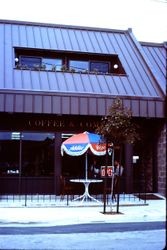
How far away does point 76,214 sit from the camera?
1316 centimetres

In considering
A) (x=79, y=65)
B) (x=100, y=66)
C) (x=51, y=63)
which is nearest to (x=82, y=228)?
(x=51, y=63)

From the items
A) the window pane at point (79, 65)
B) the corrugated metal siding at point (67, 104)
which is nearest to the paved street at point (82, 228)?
the corrugated metal siding at point (67, 104)

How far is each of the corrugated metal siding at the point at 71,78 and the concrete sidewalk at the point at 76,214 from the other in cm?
425

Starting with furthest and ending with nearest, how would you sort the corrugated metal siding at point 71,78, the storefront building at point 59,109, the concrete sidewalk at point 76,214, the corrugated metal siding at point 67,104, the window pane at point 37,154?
1. the window pane at point 37,154
2. the storefront building at point 59,109
3. the corrugated metal siding at point 71,78
4. the corrugated metal siding at point 67,104
5. the concrete sidewalk at point 76,214

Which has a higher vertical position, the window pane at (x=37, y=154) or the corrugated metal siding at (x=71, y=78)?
the corrugated metal siding at (x=71, y=78)

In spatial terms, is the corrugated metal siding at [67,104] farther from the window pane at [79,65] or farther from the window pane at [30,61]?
the window pane at [30,61]

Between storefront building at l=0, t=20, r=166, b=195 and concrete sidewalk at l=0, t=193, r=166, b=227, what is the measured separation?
3195 millimetres

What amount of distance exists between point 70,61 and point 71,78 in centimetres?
242

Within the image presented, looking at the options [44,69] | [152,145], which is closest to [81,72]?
[44,69]

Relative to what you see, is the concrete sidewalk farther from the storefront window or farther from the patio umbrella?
the storefront window

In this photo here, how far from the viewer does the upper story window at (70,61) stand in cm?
2086

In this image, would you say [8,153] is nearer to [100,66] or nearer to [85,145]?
[85,145]

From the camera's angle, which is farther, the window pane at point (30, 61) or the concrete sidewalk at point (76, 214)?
the window pane at point (30, 61)

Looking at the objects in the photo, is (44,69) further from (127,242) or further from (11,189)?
(127,242)
